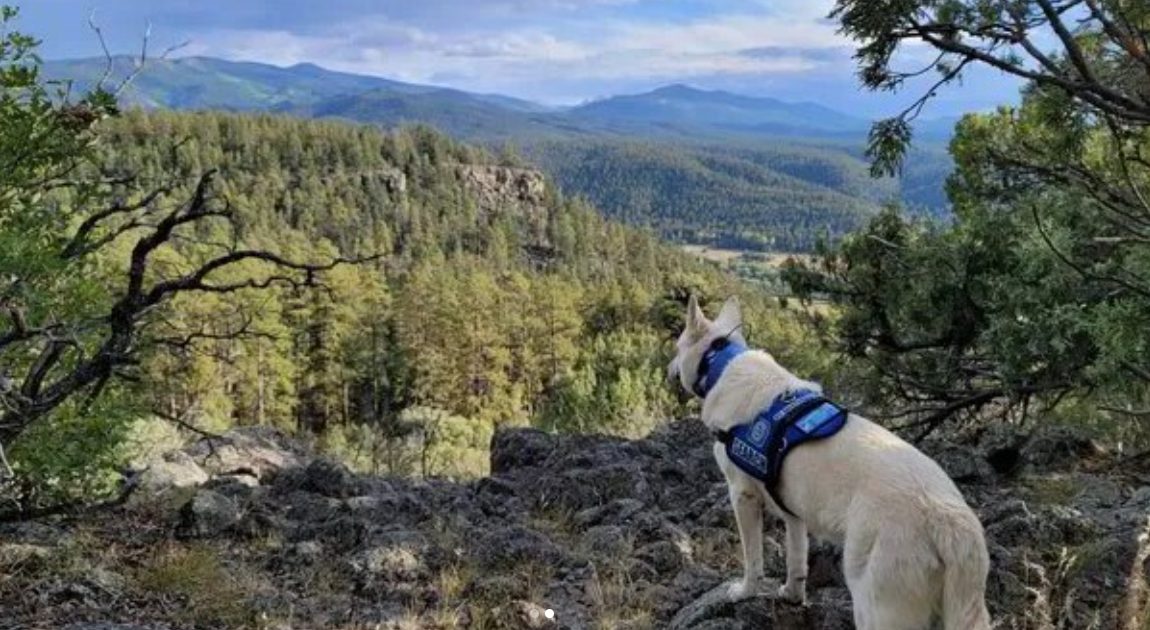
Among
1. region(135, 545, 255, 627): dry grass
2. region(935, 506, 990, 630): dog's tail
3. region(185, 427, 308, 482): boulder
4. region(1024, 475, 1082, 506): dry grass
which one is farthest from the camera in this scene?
region(185, 427, 308, 482): boulder

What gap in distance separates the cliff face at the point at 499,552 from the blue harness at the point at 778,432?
68 centimetres

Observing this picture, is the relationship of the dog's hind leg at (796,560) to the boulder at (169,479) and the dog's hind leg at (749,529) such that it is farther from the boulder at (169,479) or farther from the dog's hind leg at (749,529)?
the boulder at (169,479)

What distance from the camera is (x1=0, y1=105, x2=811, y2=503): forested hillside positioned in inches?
278

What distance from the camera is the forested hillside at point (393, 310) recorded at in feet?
23.2

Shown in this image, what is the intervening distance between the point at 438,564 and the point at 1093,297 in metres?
4.31

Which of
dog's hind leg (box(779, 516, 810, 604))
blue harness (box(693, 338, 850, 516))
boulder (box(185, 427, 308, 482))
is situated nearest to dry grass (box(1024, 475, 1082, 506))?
Result: dog's hind leg (box(779, 516, 810, 604))

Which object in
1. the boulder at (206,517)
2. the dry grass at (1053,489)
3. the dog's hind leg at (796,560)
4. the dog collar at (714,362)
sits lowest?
the boulder at (206,517)

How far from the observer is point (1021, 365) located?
6.31 meters

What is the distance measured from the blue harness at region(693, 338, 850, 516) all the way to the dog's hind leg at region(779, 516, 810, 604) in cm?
24

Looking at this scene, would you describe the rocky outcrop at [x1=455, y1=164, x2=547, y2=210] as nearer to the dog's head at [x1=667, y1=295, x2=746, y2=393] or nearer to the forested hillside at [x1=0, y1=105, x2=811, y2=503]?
the forested hillside at [x1=0, y1=105, x2=811, y2=503]

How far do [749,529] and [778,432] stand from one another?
2.16 feet

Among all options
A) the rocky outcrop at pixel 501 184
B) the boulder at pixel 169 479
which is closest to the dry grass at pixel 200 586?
the boulder at pixel 169 479

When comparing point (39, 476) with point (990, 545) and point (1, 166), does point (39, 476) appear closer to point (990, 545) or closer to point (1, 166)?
point (1, 166)

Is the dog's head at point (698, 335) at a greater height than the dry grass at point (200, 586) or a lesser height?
greater
